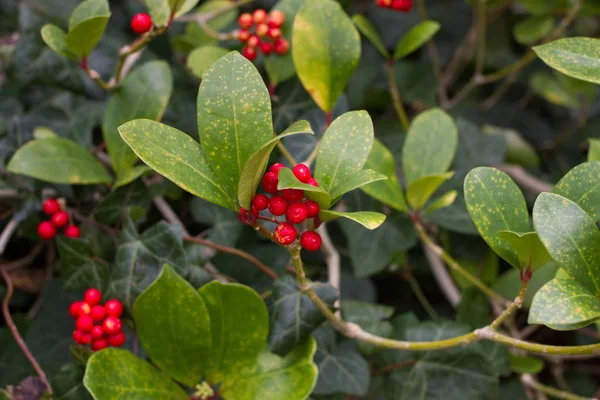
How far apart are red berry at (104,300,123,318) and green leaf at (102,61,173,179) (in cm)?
22

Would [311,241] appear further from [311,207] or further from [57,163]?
[57,163]

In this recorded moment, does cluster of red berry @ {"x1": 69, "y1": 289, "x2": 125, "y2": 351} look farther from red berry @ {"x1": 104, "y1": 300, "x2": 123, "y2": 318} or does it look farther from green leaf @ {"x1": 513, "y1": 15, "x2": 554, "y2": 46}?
green leaf @ {"x1": 513, "y1": 15, "x2": 554, "y2": 46}

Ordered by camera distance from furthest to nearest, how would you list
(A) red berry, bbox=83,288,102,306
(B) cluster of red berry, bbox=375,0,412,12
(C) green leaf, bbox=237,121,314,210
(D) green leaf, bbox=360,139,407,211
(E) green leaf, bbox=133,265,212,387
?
1. (B) cluster of red berry, bbox=375,0,412,12
2. (D) green leaf, bbox=360,139,407,211
3. (A) red berry, bbox=83,288,102,306
4. (E) green leaf, bbox=133,265,212,387
5. (C) green leaf, bbox=237,121,314,210

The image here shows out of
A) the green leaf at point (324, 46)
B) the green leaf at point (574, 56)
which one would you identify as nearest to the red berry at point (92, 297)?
the green leaf at point (324, 46)

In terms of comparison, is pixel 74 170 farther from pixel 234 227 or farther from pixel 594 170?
pixel 594 170

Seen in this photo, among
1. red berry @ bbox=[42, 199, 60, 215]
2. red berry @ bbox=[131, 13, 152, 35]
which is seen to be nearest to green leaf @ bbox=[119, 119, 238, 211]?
red berry @ bbox=[131, 13, 152, 35]

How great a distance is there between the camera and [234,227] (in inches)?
44.2

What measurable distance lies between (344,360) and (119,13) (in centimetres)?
111

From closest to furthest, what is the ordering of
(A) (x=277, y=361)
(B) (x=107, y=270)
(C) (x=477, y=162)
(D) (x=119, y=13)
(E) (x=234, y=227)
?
(A) (x=277, y=361) → (B) (x=107, y=270) → (E) (x=234, y=227) → (C) (x=477, y=162) → (D) (x=119, y=13)

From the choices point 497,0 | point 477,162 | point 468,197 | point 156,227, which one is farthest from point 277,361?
point 497,0

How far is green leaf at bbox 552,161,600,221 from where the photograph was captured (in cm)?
68

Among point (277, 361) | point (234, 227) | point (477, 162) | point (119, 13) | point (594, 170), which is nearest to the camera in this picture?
point (594, 170)

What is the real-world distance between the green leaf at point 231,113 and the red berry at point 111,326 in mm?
353

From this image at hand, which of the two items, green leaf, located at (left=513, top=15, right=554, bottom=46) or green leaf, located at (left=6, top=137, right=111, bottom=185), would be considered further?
green leaf, located at (left=513, top=15, right=554, bottom=46)
